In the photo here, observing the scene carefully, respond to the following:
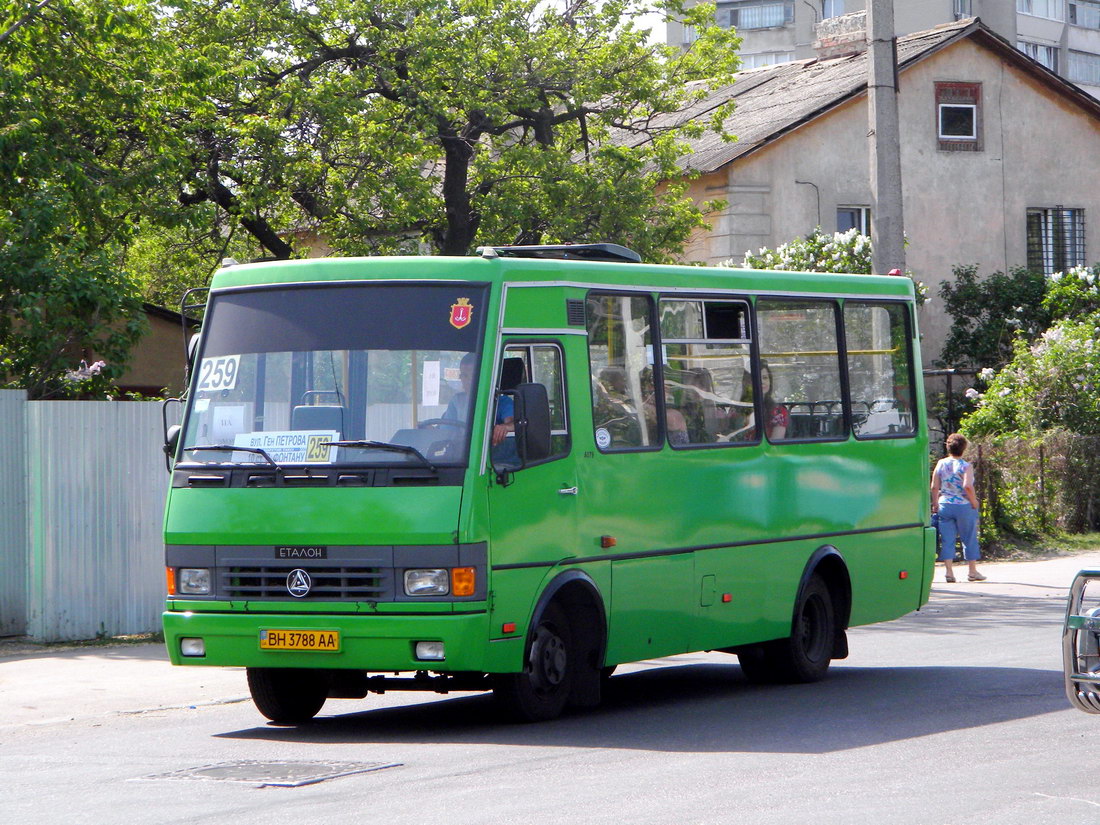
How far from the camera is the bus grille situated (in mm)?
9438

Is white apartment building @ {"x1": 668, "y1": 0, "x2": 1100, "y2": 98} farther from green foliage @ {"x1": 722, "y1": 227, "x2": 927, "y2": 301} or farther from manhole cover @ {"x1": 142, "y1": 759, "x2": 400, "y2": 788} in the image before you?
manhole cover @ {"x1": 142, "y1": 759, "x2": 400, "y2": 788}

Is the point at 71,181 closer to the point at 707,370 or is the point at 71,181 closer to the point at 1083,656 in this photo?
the point at 707,370

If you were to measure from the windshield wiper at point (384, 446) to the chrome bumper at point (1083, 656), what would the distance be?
3.51 metres

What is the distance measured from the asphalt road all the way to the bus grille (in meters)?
0.85

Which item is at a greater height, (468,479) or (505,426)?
(505,426)

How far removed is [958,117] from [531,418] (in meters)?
26.5

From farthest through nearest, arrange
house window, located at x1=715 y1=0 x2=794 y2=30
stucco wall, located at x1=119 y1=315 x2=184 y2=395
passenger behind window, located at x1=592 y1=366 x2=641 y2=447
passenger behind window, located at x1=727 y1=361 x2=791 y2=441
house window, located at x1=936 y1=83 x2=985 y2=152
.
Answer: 1. house window, located at x1=715 y1=0 x2=794 y2=30
2. house window, located at x1=936 y1=83 x2=985 y2=152
3. stucco wall, located at x1=119 y1=315 x2=184 y2=395
4. passenger behind window, located at x1=727 y1=361 x2=791 y2=441
5. passenger behind window, located at x1=592 y1=366 x2=641 y2=447

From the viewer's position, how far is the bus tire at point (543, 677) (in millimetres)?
9859

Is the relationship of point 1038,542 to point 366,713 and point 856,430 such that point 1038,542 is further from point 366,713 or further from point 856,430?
point 366,713

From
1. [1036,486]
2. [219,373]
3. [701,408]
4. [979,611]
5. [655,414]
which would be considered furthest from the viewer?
[1036,486]

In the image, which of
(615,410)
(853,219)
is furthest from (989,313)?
(615,410)

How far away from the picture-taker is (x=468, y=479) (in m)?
9.40

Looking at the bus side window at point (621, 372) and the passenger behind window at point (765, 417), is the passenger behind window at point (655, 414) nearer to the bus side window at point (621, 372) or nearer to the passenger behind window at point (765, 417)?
the bus side window at point (621, 372)

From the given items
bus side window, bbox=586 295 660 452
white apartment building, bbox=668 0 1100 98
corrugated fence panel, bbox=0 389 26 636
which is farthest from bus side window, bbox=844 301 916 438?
white apartment building, bbox=668 0 1100 98
